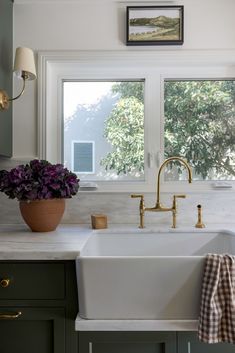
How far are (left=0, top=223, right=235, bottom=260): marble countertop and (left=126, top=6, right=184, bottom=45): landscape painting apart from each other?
3.40 feet

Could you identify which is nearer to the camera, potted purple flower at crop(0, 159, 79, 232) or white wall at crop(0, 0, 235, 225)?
potted purple flower at crop(0, 159, 79, 232)

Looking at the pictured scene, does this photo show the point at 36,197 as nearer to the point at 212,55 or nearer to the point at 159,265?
the point at 159,265

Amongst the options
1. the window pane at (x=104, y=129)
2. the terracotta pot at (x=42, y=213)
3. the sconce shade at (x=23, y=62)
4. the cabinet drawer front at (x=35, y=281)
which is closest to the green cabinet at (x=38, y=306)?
the cabinet drawer front at (x=35, y=281)

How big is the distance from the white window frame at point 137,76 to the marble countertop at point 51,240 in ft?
0.86

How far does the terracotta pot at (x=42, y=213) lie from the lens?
1.42m

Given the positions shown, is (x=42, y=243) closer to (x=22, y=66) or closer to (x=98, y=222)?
(x=98, y=222)

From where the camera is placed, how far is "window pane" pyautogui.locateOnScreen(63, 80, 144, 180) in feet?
6.02

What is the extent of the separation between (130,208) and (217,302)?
81 cm

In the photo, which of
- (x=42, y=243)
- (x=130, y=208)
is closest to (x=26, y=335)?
(x=42, y=243)

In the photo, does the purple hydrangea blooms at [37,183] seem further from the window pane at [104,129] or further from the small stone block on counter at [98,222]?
the window pane at [104,129]

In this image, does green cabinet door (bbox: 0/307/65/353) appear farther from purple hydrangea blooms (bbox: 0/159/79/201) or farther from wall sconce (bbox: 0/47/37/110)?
wall sconce (bbox: 0/47/37/110)

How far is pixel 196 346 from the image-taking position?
1119 mm

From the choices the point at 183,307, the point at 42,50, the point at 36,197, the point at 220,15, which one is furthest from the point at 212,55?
the point at 183,307

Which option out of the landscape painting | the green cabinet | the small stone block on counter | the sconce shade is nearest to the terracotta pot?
the small stone block on counter
